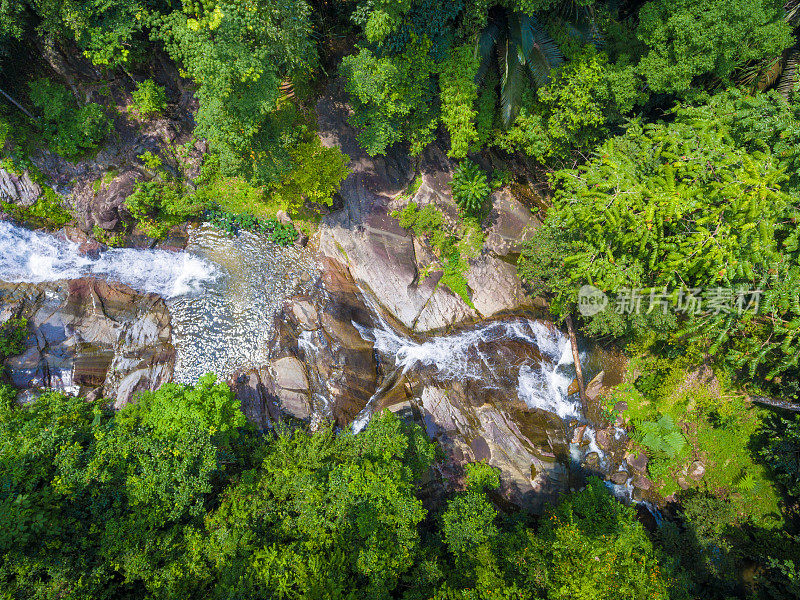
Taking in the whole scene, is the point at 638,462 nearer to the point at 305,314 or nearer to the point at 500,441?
the point at 500,441

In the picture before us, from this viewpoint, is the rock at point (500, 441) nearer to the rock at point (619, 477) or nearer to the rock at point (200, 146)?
the rock at point (619, 477)

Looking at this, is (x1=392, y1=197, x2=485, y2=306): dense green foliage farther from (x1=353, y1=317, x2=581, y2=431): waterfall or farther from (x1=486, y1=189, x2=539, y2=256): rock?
(x1=353, y1=317, x2=581, y2=431): waterfall

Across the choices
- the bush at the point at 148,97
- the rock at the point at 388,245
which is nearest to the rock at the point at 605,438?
the rock at the point at 388,245

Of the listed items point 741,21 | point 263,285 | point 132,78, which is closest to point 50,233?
point 132,78

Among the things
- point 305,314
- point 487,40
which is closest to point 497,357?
point 305,314

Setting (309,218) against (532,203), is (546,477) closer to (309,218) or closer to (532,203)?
(532,203)

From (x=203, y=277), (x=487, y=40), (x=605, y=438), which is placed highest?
(x=487, y=40)
